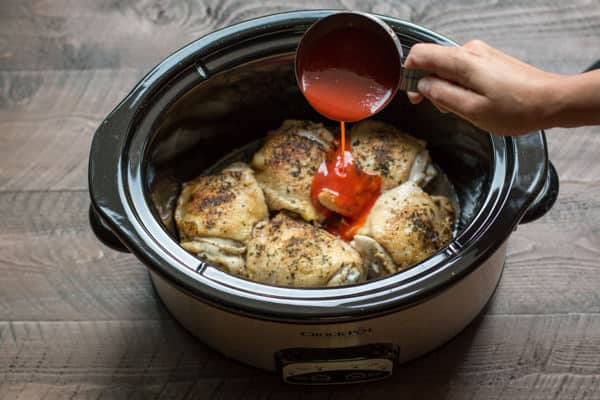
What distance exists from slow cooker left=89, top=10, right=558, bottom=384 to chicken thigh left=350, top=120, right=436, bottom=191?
0.16 feet

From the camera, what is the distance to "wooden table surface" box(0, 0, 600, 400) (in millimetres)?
1265

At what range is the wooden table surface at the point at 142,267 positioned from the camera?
49.8 inches

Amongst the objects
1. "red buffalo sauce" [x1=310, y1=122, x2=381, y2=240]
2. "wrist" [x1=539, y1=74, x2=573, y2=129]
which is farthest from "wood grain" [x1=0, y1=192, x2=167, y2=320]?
"wrist" [x1=539, y1=74, x2=573, y2=129]

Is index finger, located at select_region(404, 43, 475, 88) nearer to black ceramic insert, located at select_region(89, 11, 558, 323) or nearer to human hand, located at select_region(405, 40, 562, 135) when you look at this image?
human hand, located at select_region(405, 40, 562, 135)

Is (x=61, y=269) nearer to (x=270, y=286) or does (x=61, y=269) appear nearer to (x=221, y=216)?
(x=221, y=216)

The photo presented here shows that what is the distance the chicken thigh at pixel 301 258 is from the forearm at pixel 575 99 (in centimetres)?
44

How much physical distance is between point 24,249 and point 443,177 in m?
0.89

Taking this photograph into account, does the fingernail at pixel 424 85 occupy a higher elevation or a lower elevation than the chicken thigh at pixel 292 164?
higher

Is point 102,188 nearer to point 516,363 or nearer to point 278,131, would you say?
point 278,131

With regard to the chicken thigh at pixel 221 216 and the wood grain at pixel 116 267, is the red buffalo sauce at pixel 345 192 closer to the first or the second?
the chicken thigh at pixel 221 216

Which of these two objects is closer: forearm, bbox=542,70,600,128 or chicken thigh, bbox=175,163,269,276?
forearm, bbox=542,70,600,128

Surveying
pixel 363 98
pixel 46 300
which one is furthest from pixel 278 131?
pixel 46 300

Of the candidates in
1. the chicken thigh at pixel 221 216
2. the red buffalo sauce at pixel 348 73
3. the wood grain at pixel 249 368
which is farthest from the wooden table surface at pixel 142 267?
the red buffalo sauce at pixel 348 73

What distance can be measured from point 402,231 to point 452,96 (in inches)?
13.2
